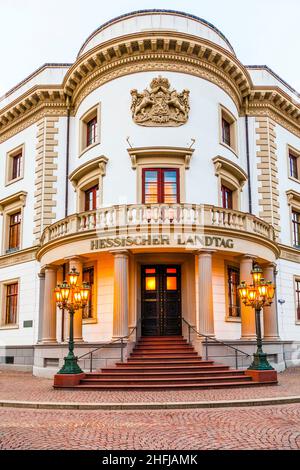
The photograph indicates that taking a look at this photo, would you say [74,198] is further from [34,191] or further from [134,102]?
[134,102]

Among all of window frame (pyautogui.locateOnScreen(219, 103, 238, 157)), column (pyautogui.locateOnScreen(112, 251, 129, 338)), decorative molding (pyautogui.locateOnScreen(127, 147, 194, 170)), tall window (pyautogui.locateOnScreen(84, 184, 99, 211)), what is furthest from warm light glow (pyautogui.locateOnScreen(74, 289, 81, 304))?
window frame (pyautogui.locateOnScreen(219, 103, 238, 157))

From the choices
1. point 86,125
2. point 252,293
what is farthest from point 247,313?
point 86,125

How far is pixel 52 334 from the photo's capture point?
2073 centimetres

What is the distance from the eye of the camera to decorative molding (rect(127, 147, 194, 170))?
66.9ft

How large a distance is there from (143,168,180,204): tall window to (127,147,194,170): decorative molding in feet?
1.89

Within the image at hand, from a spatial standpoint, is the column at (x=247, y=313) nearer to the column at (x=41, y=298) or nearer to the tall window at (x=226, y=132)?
the tall window at (x=226, y=132)

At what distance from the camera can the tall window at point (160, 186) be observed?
67.5ft

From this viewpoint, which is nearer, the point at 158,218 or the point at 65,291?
the point at 65,291

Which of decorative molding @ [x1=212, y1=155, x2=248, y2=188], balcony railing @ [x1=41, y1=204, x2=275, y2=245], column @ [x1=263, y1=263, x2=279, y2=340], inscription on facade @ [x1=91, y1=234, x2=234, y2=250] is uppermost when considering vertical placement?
decorative molding @ [x1=212, y1=155, x2=248, y2=188]

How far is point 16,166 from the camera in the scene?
27562mm

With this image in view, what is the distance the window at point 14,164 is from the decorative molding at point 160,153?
915cm

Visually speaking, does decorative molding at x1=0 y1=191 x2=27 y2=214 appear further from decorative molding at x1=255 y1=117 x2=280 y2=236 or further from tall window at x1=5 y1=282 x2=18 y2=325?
decorative molding at x1=255 y1=117 x2=280 y2=236

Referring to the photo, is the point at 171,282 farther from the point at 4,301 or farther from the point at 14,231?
the point at 14,231

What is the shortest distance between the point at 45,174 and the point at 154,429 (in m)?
17.8
